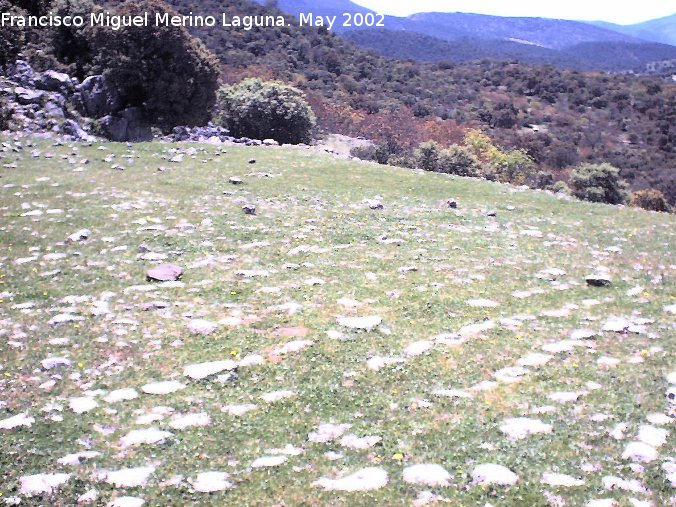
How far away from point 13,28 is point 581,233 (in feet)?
87.8

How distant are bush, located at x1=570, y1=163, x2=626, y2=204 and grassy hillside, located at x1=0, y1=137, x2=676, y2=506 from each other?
16178mm

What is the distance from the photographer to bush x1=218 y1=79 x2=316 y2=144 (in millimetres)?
32531

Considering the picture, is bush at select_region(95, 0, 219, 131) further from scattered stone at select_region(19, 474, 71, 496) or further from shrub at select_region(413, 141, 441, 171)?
scattered stone at select_region(19, 474, 71, 496)

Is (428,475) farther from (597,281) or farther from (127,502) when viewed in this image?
(597,281)

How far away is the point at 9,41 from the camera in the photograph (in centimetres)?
2739

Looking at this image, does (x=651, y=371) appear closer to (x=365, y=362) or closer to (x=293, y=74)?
(x=365, y=362)

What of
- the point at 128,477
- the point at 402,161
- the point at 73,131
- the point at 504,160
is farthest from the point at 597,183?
the point at 128,477

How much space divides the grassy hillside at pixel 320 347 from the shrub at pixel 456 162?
19.3 m

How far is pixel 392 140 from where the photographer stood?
47.4 meters

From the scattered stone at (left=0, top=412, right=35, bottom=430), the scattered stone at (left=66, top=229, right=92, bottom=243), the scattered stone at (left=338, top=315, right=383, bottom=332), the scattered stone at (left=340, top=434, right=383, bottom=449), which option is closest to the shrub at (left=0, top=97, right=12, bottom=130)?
the scattered stone at (left=66, top=229, right=92, bottom=243)

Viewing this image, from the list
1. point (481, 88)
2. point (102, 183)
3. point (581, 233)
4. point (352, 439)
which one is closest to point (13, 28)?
point (102, 183)

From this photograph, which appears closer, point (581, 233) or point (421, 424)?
point (421, 424)

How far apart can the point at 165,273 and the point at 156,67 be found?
21857 mm

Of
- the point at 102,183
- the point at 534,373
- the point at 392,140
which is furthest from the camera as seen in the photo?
the point at 392,140
